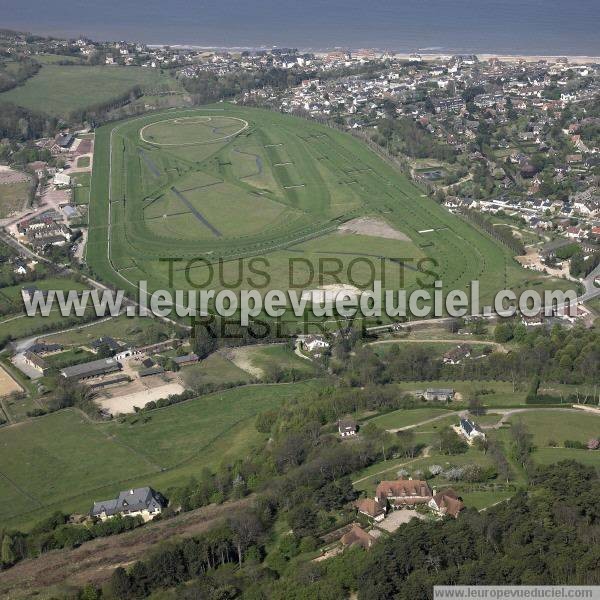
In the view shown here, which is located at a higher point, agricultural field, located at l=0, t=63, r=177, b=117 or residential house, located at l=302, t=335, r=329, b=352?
agricultural field, located at l=0, t=63, r=177, b=117

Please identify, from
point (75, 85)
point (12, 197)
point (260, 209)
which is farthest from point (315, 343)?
point (75, 85)

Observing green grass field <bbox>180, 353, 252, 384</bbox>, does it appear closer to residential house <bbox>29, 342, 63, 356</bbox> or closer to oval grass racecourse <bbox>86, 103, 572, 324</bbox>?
residential house <bbox>29, 342, 63, 356</bbox>

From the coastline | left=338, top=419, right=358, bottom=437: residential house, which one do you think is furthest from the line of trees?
the coastline

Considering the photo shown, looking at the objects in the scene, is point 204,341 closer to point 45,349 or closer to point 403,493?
point 45,349

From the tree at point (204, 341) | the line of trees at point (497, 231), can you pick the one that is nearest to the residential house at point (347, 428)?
the tree at point (204, 341)

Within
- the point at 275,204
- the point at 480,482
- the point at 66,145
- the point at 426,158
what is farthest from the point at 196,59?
the point at 480,482

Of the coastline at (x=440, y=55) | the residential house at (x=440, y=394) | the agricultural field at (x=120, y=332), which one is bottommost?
the residential house at (x=440, y=394)

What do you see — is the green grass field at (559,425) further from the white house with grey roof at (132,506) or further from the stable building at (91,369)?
the stable building at (91,369)
